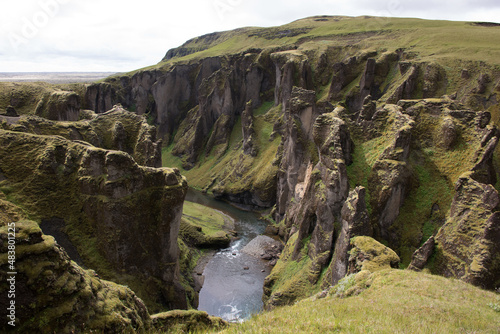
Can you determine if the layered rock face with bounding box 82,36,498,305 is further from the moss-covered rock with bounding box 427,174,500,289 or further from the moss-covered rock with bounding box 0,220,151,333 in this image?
the moss-covered rock with bounding box 0,220,151,333

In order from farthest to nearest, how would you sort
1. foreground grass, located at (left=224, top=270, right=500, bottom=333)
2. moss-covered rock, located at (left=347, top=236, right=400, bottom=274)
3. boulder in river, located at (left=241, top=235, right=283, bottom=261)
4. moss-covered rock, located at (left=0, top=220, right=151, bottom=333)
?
boulder in river, located at (left=241, top=235, right=283, bottom=261) → moss-covered rock, located at (left=347, top=236, right=400, bottom=274) → moss-covered rock, located at (left=0, top=220, right=151, bottom=333) → foreground grass, located at (left=224, top=270, right=500, bottom=333)

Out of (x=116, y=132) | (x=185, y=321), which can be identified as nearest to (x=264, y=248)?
(x=116, y=132)

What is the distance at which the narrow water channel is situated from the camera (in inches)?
1690

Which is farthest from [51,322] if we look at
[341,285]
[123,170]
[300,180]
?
[300,180]

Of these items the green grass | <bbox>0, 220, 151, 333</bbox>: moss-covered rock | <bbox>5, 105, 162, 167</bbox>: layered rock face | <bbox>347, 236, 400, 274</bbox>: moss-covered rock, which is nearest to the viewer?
<bbox>0, 220, 151, 333</bbox>: moss-covered rock

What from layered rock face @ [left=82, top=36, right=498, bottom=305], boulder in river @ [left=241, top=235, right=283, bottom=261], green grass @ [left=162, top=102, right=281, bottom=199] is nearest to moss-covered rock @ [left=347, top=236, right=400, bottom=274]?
layered rock face @ [left=82, top=36, right=498, bottom=305]

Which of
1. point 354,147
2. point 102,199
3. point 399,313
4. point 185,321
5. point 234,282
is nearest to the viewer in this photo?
point 399,313

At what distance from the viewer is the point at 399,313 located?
1444cm

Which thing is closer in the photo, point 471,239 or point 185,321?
point 185,321

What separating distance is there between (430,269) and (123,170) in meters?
27.0

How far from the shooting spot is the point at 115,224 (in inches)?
1192

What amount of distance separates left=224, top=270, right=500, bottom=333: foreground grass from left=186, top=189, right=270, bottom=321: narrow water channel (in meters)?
20.8

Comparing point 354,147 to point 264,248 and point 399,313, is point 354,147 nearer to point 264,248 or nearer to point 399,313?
point 399,313

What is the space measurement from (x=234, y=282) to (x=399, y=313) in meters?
37.7
